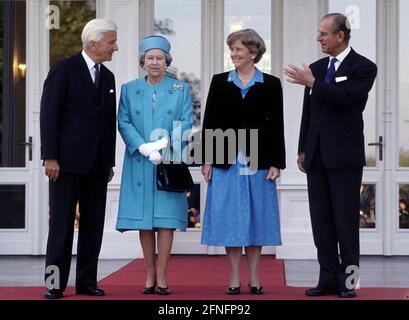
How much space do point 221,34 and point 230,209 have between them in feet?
10.3

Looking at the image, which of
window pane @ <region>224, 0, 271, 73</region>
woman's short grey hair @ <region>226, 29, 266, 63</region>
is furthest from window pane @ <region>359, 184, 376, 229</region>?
woman's short grey hair @ <region>226, 29, 266, 63</region>

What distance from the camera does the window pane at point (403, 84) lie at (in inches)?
353

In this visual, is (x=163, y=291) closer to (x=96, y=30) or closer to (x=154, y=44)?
(x=154, y=44)

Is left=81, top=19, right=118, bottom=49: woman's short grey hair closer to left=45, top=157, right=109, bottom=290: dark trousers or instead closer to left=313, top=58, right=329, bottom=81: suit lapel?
left=45, top=157, right=109, bottom=290: dark trousers

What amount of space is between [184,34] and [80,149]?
323cm

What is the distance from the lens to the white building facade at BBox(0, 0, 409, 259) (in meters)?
8.84

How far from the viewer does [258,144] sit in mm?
6379

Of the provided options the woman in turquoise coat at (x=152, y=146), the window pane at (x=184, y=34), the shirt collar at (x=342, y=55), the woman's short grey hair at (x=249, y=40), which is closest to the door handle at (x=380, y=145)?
the window pane at (x=184, y=34)

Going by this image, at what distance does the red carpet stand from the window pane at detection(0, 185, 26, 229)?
126 centimetres

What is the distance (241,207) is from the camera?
6367 mm

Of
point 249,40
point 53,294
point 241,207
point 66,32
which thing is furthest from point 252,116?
point 66,32

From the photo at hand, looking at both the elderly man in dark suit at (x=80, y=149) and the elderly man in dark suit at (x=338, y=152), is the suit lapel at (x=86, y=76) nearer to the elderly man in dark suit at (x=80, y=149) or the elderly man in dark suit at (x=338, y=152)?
the elderly man in dark suit at (x=80, y=149)
